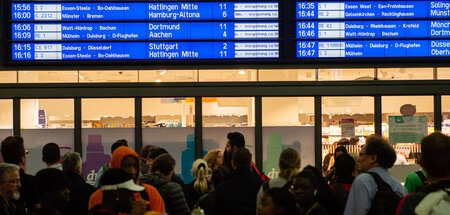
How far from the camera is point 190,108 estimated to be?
10445mm

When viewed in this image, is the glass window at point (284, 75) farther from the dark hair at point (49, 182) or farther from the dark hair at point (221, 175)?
the dark hair at point (49, 182)

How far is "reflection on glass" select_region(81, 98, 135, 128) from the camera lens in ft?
34.2

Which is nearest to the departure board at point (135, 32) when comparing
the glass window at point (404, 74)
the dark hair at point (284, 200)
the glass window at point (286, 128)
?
the glass window at point (286, 128)

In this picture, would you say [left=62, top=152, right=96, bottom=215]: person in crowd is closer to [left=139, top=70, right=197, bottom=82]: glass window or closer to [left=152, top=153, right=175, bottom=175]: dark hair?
[left=152, top=153, right=175, bottom=175]: dark hair

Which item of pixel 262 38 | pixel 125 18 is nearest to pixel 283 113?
pixel 262 38

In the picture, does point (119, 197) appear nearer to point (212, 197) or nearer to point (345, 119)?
point (212, 197)

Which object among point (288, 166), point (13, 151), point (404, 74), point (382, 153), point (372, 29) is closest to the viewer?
point (382, 153)

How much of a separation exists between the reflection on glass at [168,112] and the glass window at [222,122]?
291 millimetres

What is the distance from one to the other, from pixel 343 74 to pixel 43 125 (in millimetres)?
5866

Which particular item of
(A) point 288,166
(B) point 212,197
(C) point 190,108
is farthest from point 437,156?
(C) point 190,108

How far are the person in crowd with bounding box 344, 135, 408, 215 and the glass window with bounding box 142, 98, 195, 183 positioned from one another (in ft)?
19.4

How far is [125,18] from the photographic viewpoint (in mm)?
9469

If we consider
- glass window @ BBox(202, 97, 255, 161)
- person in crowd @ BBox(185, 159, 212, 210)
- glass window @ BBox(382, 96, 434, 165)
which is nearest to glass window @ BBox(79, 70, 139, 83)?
glass window @ BBox(202, 97, 255, 161)

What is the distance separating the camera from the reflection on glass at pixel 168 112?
34.2ft
